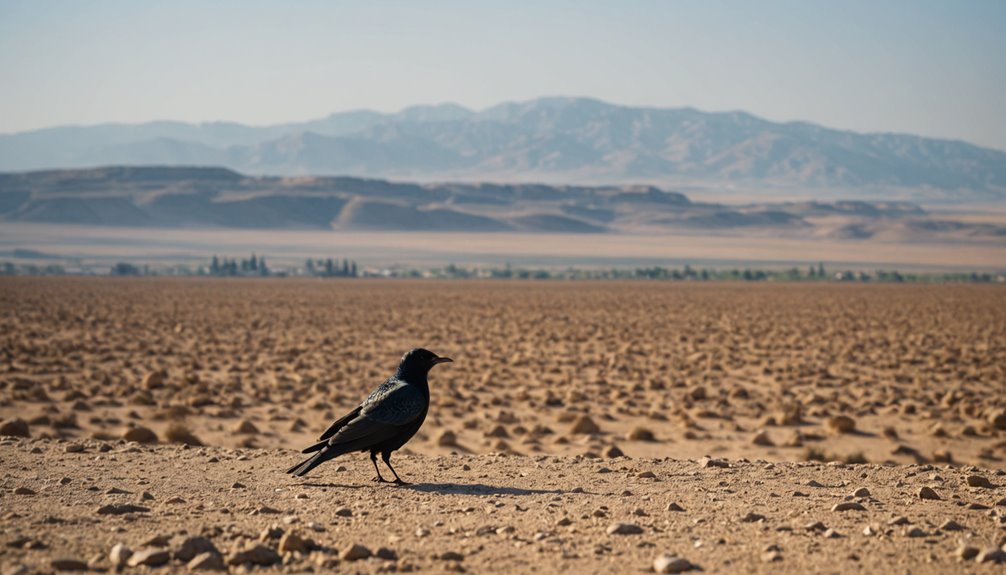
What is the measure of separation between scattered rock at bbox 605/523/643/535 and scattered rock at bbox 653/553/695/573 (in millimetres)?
775

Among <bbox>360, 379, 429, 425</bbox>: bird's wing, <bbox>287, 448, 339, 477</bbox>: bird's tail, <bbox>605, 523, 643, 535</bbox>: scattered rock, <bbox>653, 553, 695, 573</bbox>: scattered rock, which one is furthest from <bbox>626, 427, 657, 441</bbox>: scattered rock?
<bbox>653, 553, 695, 573</bbox>: scattered rock

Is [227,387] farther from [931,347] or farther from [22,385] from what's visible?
[931,347]

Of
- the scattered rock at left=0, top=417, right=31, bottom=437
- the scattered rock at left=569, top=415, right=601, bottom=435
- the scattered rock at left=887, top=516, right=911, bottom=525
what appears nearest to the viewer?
the scattered rock at left=887, top=516, right=911, bottom=525

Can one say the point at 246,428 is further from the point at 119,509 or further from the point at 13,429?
the point at 119,509

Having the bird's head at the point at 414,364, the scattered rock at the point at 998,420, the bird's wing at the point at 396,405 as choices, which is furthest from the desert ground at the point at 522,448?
the bird's head at the point at 414,364

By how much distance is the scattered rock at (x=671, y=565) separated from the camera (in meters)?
6.02

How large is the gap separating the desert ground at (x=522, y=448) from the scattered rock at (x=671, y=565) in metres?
0.02

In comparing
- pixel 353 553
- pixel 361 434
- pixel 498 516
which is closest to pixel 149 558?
pixel 353 553

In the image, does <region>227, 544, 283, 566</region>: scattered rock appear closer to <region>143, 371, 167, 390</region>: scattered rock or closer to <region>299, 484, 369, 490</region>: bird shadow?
<region>299, 484, 369, 490</region>: bird shadow

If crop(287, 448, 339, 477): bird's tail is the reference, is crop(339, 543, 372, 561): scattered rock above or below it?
below

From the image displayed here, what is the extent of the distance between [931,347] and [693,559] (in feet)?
93.6

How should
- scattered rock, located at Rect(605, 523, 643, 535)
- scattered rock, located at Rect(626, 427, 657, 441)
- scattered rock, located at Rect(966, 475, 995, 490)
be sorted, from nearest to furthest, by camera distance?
scattered rock, located at Rect(605, 523, 643, 535), scattered rock, located at Rect(966, 475, 995, 490), scattered rock, located at Rect(626, 427, 657, 441)

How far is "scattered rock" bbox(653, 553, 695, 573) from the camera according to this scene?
602cm

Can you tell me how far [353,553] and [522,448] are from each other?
871 centimetres
